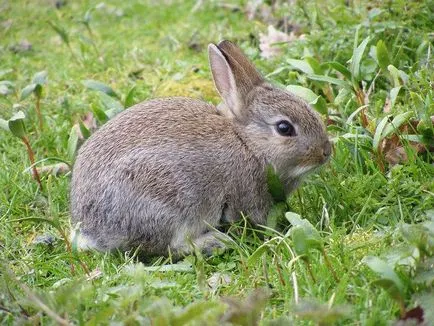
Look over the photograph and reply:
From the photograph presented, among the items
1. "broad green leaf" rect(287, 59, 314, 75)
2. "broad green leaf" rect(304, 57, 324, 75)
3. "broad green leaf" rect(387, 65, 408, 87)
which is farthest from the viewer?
"broad green leaf" rect(304, 57, 324, 75)

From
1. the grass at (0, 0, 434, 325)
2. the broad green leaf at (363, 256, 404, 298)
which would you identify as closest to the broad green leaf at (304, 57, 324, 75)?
the grass at (0, 0, 434, 325)

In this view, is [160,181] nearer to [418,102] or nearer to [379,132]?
[379,132]

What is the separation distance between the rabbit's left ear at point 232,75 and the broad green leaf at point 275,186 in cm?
45

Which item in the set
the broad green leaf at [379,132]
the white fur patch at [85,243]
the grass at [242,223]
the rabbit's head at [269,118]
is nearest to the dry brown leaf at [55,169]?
the grass at [242,223]

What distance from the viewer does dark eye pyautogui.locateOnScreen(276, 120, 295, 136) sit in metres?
4.83

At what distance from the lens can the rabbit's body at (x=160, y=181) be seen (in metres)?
4.54

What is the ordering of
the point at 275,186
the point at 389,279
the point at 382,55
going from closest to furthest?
the point at 389,279
the point at 275,186
the point at 382,55

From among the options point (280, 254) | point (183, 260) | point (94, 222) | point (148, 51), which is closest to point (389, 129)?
point (280, 254)

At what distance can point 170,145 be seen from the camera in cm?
462

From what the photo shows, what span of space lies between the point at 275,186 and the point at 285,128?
1.19 feet

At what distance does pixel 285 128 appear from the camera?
4.84m

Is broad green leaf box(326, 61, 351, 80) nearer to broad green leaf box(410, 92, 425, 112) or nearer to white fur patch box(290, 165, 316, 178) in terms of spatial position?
broad green leaf box(410, 92, 425, 112)

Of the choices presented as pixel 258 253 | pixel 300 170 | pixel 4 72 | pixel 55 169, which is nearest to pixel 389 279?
pixel 258 253

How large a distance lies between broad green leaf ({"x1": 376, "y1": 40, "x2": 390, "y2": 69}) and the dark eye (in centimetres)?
89
